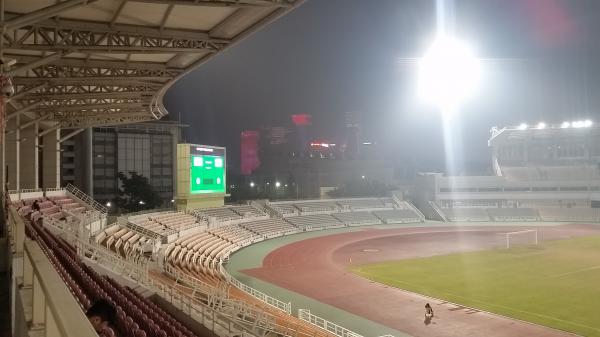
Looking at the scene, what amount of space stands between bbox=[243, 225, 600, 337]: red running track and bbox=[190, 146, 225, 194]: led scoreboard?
808 cm

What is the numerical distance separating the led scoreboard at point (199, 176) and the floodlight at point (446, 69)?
122 feet

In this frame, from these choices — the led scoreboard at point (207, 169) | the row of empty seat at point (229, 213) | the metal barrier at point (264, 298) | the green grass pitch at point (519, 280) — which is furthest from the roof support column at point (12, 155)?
the green grass pitch at point (519, 280)

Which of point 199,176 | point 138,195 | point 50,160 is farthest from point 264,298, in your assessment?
point 138,195

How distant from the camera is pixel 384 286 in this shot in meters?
26.0

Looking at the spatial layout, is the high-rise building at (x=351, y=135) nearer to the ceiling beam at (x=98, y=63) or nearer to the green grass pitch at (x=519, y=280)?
the green grass pitch at (x=519, y=280)

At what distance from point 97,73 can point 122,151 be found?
6127 cm

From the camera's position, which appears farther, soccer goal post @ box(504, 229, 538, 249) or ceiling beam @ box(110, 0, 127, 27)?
soccer goal post @ box(504, 229, 538, 249)

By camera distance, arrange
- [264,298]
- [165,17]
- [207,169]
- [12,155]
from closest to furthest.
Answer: [165,17] → [264,298] → [12,155] → [207,169]

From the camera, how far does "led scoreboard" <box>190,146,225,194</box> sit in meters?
39.0

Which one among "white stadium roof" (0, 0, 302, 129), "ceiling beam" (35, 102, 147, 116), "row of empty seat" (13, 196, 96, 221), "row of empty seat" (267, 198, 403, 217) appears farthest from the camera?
"row of empty seat" (267, 198, 403, 217)

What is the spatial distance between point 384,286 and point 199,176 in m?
19.6

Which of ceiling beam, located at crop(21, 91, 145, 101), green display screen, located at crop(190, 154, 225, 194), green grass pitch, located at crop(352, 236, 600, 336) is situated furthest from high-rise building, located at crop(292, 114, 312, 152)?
ceiling beam, located at crop(21, 91, 145, 101)

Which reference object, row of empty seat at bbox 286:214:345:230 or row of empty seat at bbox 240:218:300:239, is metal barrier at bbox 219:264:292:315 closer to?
row of empty seat at bbox 240:218:300:239

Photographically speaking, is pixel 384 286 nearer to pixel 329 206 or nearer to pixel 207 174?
pixel 207 174
